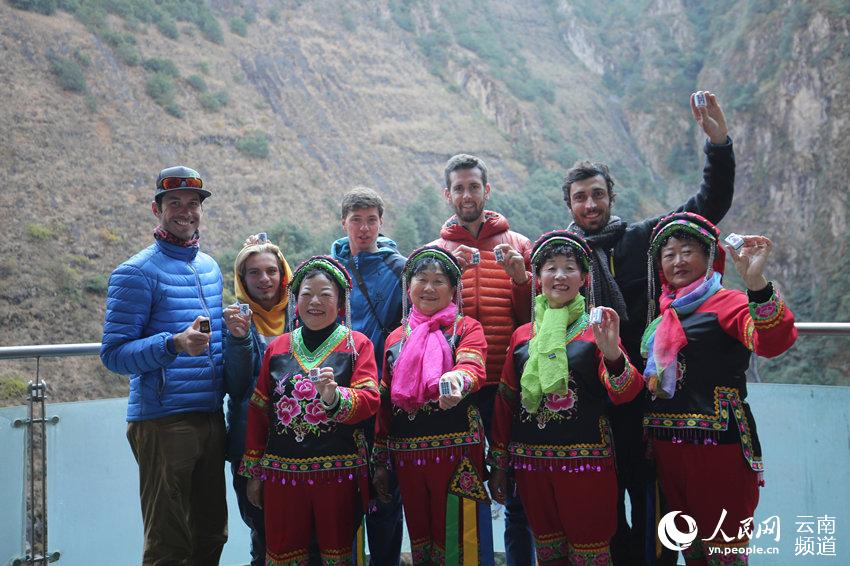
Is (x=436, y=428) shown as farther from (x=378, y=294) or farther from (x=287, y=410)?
(x=378, y=294)

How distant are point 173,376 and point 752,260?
7.30ft

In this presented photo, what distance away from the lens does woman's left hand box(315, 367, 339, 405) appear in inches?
98.7

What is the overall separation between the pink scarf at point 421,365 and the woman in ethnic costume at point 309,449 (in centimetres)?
10

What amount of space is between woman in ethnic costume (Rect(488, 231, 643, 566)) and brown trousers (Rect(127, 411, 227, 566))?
1185 millimetres

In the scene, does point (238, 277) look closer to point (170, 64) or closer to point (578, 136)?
point (170, 64)

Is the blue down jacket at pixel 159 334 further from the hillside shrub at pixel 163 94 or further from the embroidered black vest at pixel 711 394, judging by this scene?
the hillside shrub at pixel 163 94

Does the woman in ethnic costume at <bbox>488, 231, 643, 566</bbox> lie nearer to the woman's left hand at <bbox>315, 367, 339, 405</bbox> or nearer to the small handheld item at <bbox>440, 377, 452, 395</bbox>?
the small handheld item at <bbox>440, 377, 452, 395</bbox>

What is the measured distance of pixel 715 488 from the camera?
103 inches

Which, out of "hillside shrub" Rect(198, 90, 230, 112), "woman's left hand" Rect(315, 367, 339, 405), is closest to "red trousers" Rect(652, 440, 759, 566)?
"woman's left hand" Rect(315, 367, 339, 405)

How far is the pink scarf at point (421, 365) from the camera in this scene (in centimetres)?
269

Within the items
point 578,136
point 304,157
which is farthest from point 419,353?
point 578,136

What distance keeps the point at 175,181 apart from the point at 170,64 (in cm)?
2541

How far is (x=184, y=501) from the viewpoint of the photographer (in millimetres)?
2914

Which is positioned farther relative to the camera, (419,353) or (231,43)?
(231,43)
